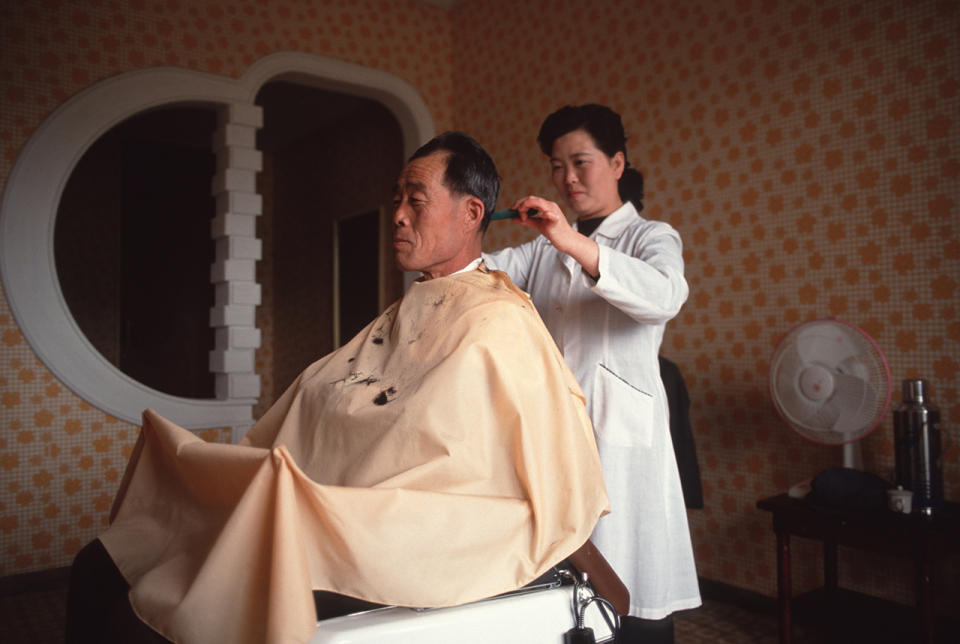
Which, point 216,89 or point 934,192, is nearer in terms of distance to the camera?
point 934,192

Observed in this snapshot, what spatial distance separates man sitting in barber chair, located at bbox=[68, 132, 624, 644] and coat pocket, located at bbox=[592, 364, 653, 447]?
33 cm

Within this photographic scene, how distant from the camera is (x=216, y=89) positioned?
360 cm

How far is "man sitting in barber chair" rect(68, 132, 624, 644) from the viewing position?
95 centimetres


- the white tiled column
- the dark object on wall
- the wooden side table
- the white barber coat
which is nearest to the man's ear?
the white barber coat

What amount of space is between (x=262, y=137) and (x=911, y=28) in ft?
17.7

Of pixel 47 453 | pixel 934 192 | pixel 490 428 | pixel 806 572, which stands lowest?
pixel 806 572

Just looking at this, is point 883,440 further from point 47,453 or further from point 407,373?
point 47,453

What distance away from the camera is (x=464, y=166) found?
154 cm

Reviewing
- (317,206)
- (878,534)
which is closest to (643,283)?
(878,534)

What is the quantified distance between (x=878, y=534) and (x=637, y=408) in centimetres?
93

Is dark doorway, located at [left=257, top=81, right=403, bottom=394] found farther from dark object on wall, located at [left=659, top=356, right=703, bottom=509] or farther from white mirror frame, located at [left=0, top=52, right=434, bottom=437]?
dark object on wall, located at [left=659, top=356, right=703, bottom=509]

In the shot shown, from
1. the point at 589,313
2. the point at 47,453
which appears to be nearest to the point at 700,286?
the point at 589,313

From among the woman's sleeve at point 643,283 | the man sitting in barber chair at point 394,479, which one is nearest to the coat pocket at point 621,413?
the woman's sleeve at point 643,283

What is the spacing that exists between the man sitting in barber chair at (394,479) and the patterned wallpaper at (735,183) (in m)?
1.64
